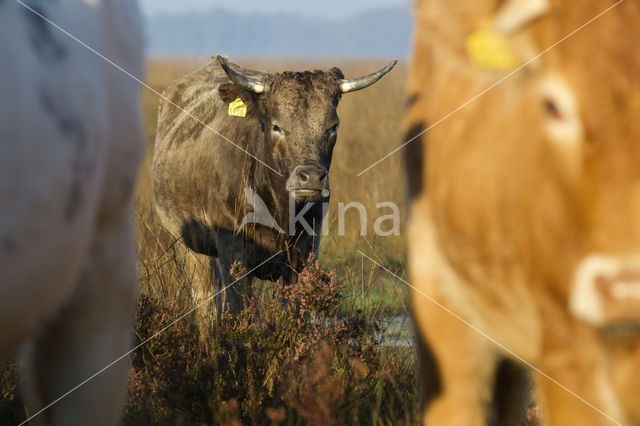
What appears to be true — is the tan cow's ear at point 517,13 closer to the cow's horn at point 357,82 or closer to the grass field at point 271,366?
the grass field at point 271,366

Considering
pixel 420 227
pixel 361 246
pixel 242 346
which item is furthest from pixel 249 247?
pixel 420 227

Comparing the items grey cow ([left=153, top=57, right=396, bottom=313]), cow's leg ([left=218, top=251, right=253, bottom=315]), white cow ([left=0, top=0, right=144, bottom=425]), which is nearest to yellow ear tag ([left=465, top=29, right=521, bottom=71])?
white cow ([left=0, top=0, right=144, bottom=425])

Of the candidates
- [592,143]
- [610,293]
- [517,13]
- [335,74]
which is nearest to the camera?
[610,293]

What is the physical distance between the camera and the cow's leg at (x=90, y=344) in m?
3.15

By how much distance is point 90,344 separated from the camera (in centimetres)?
317

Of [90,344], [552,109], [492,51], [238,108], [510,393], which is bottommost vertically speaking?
[510,393]

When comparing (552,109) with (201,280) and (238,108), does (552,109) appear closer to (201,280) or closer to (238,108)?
(238,108)

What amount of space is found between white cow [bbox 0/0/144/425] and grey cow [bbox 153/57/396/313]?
3998mm

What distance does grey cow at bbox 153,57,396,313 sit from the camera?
7.75 metres

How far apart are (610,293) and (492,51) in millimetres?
842

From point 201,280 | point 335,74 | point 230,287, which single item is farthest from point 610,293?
point 201,280

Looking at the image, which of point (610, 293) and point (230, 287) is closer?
point (610, 293)

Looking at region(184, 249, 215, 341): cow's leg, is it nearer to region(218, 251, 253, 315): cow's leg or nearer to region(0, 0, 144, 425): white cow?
region(218, 251, 253, 315): cow's leg

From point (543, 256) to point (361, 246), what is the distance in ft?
21.3
